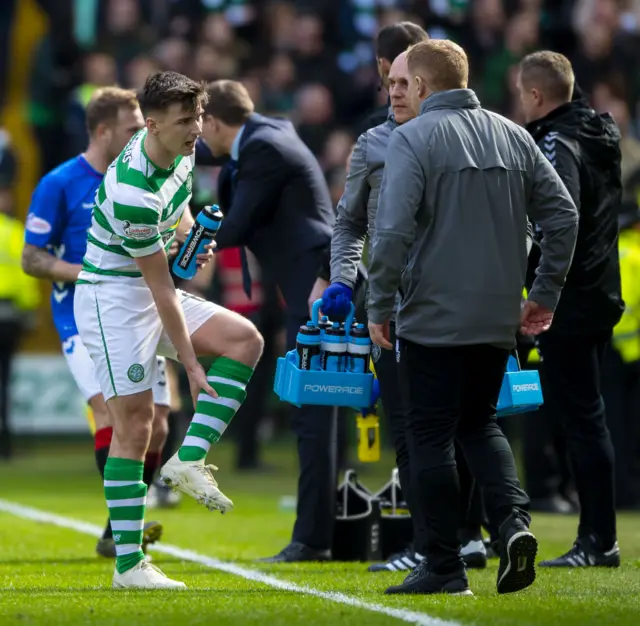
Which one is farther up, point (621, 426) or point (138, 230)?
point (138, 230)

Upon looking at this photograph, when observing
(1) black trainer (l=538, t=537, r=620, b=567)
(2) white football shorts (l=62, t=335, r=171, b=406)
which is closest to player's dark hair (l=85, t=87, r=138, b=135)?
(2) white football shorts (l=62, t=335, r=171, b=406)

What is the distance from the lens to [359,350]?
648 centimetres

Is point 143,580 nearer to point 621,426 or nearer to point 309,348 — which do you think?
point 309,348

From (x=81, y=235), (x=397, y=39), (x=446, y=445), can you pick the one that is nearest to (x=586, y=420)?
(x=446, y=445)

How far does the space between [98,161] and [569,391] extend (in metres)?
2.79

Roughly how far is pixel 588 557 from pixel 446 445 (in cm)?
191

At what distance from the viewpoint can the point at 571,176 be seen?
7352 mm

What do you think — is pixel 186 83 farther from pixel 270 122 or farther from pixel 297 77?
pixel 297 77

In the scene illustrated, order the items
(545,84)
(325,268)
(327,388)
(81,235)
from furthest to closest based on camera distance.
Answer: (81,235) → (545,84) → (325,268) → (327,388)

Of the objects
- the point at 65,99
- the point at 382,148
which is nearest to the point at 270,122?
the point at 382,148

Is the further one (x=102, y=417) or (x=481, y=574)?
(x=102, y=417)

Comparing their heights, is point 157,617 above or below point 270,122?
below

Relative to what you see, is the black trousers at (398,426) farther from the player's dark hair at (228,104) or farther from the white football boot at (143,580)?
the player's dark hair at (228,104)

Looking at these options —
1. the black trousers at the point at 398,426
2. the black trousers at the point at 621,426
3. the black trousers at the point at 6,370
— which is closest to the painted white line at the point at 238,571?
the black trousers at the point at 398,426
